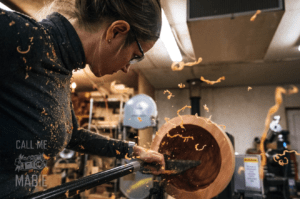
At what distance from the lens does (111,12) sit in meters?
0.61

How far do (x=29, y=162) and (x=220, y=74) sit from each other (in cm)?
419

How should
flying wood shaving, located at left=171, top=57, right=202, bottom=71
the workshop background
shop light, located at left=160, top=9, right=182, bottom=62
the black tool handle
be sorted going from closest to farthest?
the black tool handle
the workshop background
shop light, located at left=160, top=9, right=182, bottom=62
flying wood shaving, located at left=171, top=57, right=202, bottom=71

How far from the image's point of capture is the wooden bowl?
0.85 metres

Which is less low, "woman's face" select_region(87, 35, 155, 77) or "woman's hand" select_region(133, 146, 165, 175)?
"woman's face" select_region(87, 35, 155, 77)

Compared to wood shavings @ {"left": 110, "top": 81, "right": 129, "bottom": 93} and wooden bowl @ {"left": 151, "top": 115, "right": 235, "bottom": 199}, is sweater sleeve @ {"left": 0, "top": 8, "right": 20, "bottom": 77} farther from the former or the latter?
wood shavings @ {"left": 110, "top": 81, "right": 129, "bottom": 93}

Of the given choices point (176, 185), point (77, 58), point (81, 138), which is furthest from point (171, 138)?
point (77, 58)

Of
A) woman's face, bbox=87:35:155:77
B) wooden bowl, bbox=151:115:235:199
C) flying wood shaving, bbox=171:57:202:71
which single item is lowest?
wooden bowl, bbox=151:115:235:199

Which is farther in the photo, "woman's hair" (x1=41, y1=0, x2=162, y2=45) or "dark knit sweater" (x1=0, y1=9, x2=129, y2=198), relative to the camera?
"woman's hair" (x1=41, y1=0, x2=162, y2=45)

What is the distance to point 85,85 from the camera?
16.6 ft

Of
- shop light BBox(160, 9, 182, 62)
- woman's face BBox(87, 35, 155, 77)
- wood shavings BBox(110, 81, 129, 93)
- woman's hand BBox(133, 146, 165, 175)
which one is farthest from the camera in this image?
wood shavings BBox(110, 81, 129, 93)

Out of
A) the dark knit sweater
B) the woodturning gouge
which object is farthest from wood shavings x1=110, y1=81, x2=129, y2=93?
the dark knit sweater

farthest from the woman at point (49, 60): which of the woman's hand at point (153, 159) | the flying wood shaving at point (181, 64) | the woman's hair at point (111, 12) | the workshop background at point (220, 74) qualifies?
the flying wood shaving at point (181, 64)

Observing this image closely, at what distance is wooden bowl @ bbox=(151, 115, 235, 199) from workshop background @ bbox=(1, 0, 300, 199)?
41.0 inches

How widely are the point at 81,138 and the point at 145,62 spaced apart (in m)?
3.08
